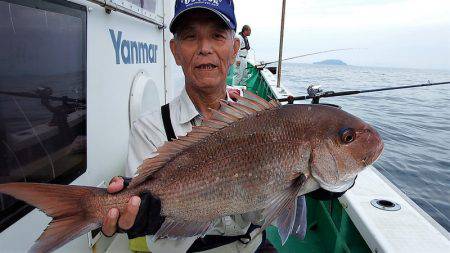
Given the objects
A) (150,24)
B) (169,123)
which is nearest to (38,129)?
(169,123)

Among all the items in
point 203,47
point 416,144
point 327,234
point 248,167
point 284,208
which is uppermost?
point 203,47

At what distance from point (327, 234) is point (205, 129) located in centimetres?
220

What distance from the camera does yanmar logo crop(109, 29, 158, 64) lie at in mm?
2709

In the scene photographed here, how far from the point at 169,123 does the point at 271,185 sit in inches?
35.1

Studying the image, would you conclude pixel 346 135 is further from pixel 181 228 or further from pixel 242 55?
pixel 242 55

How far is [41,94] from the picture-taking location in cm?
172

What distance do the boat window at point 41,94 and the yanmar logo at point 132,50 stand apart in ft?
1.92

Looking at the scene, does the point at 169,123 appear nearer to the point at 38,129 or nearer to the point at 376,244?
the point at 38,129

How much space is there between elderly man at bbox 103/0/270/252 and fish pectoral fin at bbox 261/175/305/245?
14.7 inches

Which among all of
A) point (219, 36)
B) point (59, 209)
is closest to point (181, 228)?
point (59, 209)

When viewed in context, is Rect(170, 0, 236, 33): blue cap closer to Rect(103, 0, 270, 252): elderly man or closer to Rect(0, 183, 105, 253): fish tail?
Rect(103, 0, 270, 252): elderly man

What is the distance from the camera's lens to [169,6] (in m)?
4.25

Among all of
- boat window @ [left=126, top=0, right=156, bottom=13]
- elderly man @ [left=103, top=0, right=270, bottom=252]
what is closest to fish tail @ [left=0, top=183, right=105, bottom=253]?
elderly man @ [left=103, top=0, right=270, bottom=252]

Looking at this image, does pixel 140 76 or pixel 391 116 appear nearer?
pixel 140 76
